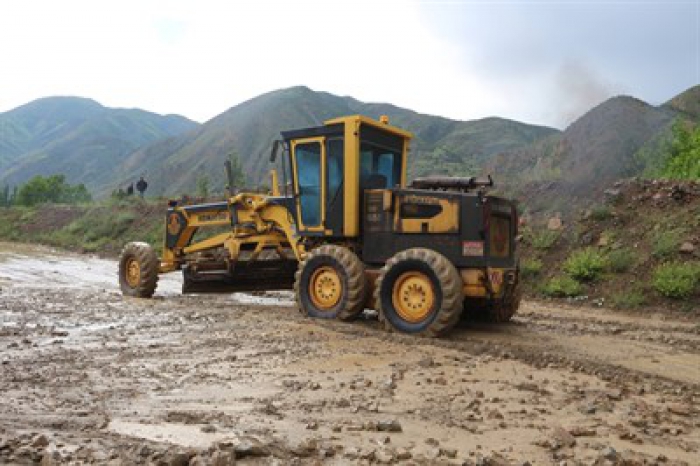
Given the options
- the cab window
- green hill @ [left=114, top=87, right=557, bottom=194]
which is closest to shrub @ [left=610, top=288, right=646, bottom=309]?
the cab window

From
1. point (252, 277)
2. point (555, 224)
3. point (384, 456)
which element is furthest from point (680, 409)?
point (555, 224)

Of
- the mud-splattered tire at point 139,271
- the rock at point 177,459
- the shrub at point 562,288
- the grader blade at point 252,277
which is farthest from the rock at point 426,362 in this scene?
the shrub at point 562,288

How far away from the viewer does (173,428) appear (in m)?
3.82

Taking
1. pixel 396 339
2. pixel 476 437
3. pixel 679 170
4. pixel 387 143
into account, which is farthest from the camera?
pixel 679 170

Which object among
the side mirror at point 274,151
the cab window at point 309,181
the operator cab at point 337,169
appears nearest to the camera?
the operator cab at point 337,169

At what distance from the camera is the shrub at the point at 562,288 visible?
12.4 m

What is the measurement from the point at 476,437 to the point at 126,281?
9.02 metres

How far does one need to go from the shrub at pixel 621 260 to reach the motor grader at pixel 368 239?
14.6 ft

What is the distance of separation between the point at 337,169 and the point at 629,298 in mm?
6139

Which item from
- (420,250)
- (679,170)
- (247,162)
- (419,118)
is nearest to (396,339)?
(420,250)

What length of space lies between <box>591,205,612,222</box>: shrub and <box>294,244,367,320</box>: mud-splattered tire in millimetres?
8108

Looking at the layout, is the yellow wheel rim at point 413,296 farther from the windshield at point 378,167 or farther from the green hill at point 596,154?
the green hill at point 596,154

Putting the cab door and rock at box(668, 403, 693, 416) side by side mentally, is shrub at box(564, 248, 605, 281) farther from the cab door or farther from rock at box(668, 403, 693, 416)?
rock at box(668, 403, 693, 416)

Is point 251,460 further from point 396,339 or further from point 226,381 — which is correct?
point 396,339
